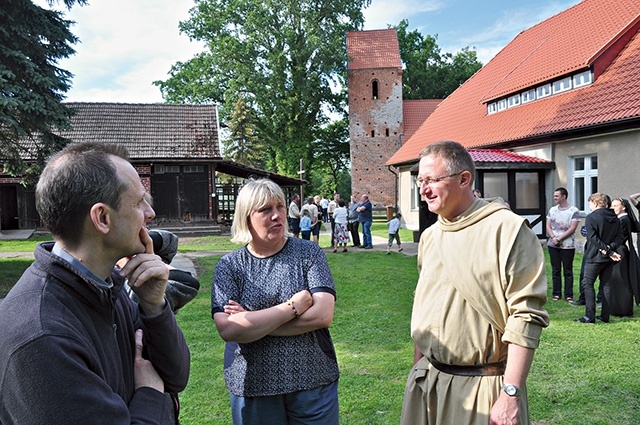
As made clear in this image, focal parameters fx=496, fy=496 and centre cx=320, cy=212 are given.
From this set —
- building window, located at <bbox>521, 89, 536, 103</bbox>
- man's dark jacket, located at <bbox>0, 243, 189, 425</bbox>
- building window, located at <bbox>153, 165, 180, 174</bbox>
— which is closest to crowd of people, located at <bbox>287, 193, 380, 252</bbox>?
building window, located at <bbox>521, 89, 536, 103</bbox>

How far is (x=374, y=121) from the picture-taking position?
36.8m

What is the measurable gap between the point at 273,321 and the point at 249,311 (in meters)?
0.15

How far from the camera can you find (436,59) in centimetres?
4891

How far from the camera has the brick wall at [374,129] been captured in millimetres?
36406

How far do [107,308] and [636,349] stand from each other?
6.19 meters

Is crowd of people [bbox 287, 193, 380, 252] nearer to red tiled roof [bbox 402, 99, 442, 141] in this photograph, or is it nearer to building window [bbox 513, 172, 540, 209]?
building window [bbox 513, 172, 540, 209]

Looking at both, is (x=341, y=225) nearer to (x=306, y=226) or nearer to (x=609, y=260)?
(x=306, y=226)

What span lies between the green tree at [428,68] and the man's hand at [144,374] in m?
47.3

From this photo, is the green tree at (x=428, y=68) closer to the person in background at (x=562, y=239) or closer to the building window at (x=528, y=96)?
the building window at (x=528, y=96)

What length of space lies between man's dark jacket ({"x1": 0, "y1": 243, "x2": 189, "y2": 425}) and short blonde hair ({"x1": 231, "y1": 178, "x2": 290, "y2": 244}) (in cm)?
109

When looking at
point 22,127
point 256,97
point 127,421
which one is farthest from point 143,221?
point 256,97

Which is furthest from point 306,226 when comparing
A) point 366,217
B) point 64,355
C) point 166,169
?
point 64,355

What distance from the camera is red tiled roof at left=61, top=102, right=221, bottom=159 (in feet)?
77.9

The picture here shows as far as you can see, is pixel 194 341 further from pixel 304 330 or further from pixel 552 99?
pixel 552 99
